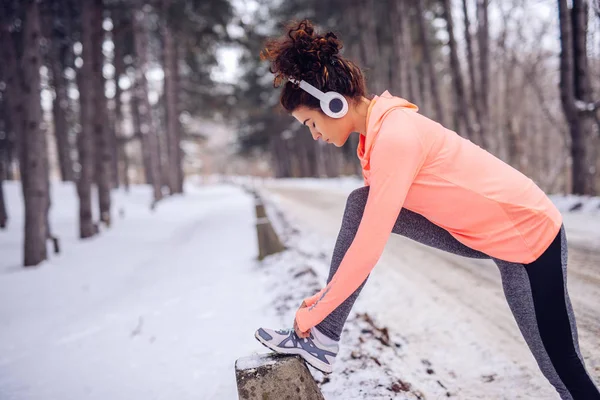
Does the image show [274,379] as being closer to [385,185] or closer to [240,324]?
[385,185]

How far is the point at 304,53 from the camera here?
1564 millimetres

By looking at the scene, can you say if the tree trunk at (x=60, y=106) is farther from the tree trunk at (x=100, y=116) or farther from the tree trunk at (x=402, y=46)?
the tree trunk at (x=402, y=46)

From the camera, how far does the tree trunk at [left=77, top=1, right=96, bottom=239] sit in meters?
8.70

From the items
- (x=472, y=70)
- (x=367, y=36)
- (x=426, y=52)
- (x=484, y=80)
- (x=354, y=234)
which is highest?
(x=367, y=36)

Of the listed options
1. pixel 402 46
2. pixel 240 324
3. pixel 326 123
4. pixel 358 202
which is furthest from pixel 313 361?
pixel 402 46

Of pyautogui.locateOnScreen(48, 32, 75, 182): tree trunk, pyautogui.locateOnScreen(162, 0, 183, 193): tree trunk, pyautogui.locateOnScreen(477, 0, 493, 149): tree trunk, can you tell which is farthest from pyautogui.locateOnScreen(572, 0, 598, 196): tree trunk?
pyautogui.locateOnScreen(162, 0, 183, 193): tree trunk

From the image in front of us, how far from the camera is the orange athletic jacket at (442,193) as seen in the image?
136 cm

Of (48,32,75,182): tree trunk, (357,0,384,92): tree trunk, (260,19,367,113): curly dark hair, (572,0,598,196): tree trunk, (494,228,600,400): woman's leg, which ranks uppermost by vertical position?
(357,0,384,92): tree trunk

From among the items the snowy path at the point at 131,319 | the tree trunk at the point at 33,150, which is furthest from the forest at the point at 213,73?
the snowy path at the point at 131,319

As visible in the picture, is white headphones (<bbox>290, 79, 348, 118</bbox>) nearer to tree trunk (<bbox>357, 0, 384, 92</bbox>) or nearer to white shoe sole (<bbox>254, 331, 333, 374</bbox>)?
white shoe sole (<bbox>254, 331, 333, 374</bbox>)

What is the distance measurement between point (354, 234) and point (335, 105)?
0.57m

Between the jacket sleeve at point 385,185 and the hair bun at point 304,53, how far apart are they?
0.37m

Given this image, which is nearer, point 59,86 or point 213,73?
point 59,86

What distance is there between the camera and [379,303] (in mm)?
3539
